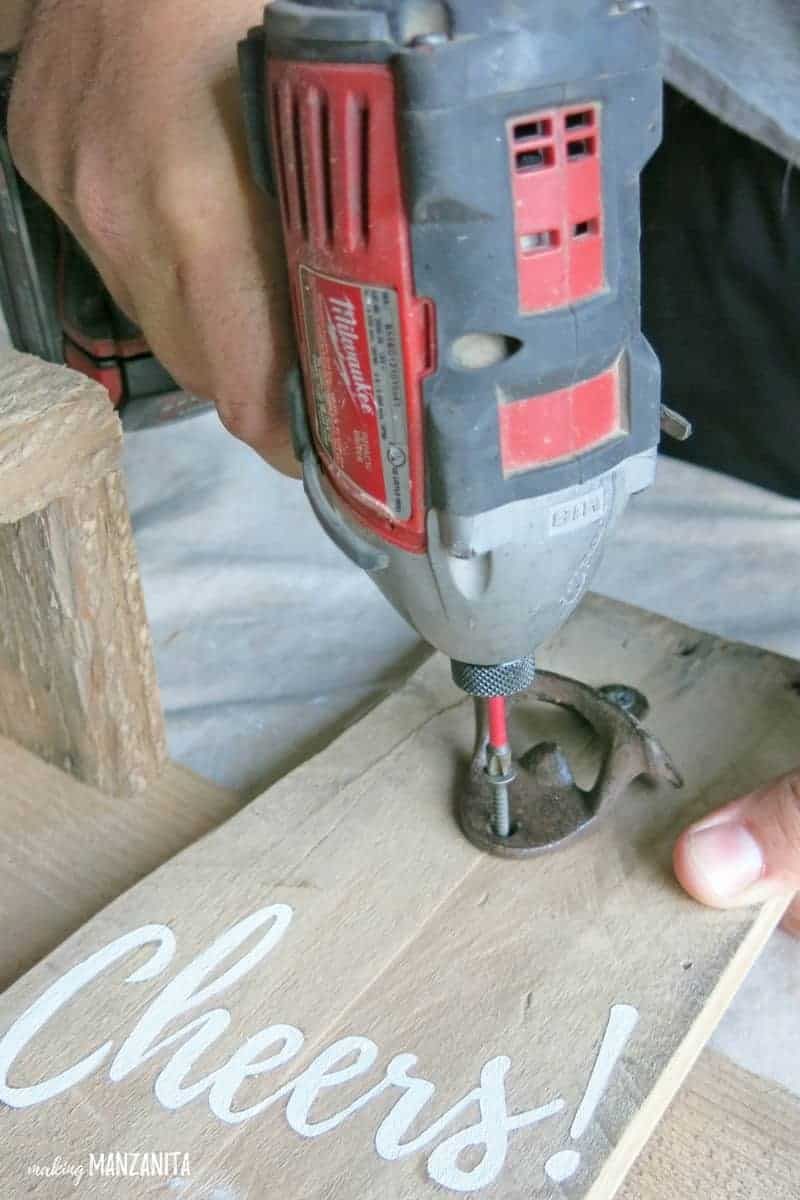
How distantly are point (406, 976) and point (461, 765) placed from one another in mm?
180

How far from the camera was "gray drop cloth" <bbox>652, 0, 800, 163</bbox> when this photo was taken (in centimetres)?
82

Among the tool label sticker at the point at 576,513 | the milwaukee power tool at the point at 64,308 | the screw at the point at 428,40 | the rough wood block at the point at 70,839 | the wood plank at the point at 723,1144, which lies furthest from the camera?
the milwaukee power tool at the point at 64,308

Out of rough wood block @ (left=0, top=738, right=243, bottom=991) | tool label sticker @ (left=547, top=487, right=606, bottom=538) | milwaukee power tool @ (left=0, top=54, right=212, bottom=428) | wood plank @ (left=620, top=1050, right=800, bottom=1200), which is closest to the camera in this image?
tool label sticker @ (left=547, top=487, right=606, bottom=538)

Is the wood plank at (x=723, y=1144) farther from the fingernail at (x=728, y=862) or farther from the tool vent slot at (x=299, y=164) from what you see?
the tool vent slot at (x=299, y=164)

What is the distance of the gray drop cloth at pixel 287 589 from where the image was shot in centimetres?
100

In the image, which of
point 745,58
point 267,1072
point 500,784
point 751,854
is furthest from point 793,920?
point 745,58

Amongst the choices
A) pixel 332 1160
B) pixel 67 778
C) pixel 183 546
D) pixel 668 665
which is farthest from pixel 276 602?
pixel 332 1160

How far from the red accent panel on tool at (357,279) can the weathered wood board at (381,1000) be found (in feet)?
0.86

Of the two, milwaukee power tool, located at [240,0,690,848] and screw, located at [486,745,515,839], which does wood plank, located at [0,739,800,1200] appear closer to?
screw, located at [486,745,515,839]

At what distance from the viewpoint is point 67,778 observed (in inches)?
35.4

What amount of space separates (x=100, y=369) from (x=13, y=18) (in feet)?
1.11

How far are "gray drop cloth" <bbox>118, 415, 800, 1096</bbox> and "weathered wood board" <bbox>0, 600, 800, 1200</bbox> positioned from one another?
0.19 metres

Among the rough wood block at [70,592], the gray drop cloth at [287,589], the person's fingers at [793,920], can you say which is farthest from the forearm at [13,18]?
the person's fingers at [793,920]

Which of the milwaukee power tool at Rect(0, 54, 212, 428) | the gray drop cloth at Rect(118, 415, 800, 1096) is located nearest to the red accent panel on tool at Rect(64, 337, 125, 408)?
the milwaukee power tool at Rect(0, 54, 212, 428)
